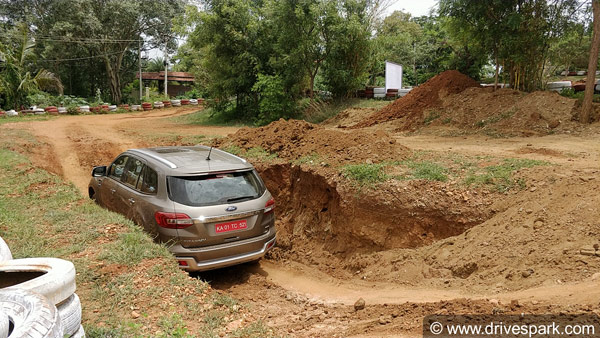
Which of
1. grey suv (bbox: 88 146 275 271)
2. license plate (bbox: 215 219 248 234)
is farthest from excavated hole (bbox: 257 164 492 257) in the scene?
license plate (bbox: 215 219 248 234)

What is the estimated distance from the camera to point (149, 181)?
18.7ft

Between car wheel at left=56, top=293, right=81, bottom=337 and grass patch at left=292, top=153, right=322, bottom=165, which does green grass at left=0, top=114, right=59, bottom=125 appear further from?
car wheel at left=56, top=293, right=81, bottom=337

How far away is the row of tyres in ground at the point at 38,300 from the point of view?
2346 mm

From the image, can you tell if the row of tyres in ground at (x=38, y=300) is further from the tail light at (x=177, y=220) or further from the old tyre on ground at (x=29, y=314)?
the tail light at (x=177, y=220)

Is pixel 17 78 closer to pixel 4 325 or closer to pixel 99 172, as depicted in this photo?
pixel 99 172

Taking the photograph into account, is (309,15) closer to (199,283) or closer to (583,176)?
(583,176)

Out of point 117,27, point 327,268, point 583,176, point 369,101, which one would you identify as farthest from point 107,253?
point 117,27

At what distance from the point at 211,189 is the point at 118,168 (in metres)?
2.31

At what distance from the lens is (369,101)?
2030 cm

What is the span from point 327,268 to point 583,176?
14.3ft

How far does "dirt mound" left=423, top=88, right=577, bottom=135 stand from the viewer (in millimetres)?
12406

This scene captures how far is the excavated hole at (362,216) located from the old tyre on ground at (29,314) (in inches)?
211

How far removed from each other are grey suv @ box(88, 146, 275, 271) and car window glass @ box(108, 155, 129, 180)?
0.42 meters

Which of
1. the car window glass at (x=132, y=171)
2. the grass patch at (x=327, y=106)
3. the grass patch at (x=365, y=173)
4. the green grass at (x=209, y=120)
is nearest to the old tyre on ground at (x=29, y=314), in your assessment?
the car window glass at (x=132, y=171)
